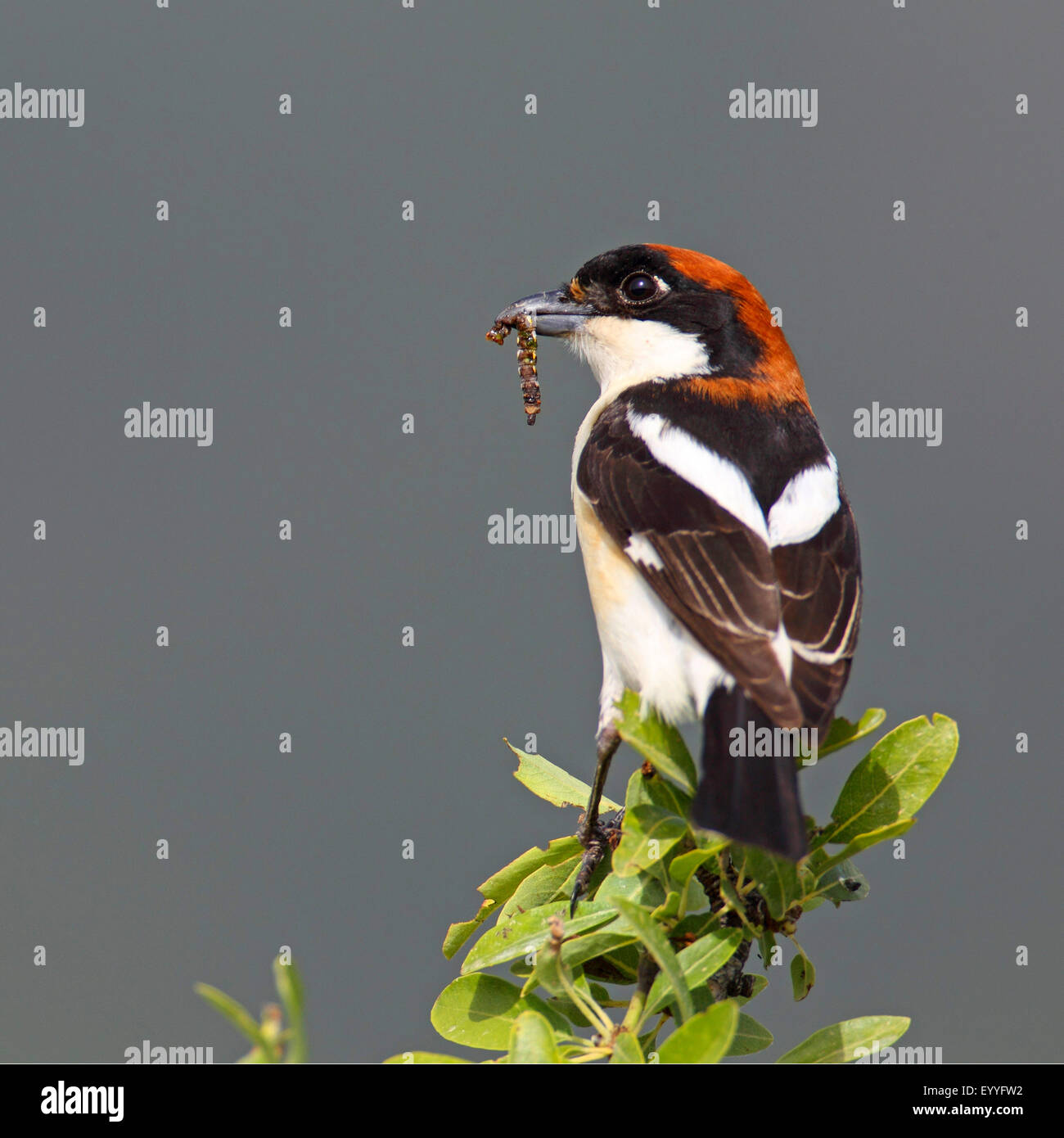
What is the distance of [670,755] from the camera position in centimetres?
157

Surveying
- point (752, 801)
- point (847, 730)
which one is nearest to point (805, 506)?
point (847, 730)

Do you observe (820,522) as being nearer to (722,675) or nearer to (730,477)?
(730,477)

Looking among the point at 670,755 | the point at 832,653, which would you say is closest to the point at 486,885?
the point at 670,755

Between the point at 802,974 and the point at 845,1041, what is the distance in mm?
198

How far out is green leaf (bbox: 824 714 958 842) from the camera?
5.15ft

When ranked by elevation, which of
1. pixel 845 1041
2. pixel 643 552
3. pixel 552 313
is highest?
pixel 552 313

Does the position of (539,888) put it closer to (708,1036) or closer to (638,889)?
(638,889)

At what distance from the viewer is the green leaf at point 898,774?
157 centimetres

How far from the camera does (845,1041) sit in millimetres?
1494

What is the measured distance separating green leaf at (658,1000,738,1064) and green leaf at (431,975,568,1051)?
1.43 feet

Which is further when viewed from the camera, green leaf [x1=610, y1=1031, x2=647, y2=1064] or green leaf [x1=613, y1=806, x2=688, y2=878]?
green leaf [x1=613, y1=806, x2=688, y2=878]

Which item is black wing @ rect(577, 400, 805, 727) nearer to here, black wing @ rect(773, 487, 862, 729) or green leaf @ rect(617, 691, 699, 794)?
black wing @ rect(773, 487, 862, 729)

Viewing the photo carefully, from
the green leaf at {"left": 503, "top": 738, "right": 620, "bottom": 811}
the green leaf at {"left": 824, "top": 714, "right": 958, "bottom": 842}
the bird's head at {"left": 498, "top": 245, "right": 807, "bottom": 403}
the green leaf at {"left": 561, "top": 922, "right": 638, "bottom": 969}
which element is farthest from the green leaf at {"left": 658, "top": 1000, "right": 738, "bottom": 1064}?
the bird's head at {"left": 498, "top": 245, "right": 807, "bottom": 403}

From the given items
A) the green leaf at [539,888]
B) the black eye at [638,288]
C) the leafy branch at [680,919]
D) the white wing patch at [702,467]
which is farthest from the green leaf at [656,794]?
the black eye at [638,288]
